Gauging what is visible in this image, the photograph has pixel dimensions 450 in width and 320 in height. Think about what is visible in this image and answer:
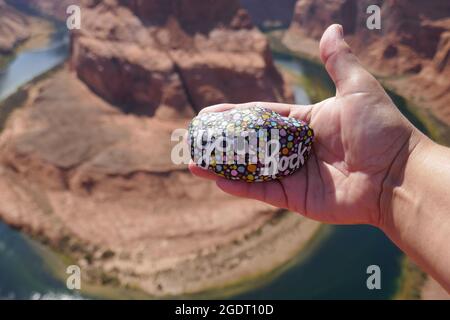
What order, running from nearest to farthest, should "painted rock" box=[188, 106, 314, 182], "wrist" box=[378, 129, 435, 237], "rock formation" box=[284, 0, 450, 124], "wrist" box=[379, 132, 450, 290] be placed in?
1. "wrist" box=[379, 132, 450, 290]
2. "wrist" box=[378, 129, 435, 237]
3. "painted rock" box=[188, 106, 314, 182]
4. "rock formation" box=[284, 0, 450, 124]

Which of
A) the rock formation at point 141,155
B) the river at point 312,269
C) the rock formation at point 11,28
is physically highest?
the rock formation at point 11,28

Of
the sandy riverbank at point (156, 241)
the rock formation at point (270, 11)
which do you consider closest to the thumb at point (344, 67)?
the sandy riverbank at point (156, 241)

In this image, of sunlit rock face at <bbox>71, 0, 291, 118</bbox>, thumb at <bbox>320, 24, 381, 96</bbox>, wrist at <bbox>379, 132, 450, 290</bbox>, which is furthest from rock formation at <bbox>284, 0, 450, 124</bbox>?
wrist at <bbox>379, 132, 450, 290</bbox>

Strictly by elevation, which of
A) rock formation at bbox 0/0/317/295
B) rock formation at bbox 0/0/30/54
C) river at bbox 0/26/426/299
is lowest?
river at bbox 0/26/426/299

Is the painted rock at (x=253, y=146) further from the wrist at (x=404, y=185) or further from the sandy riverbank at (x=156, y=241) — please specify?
the sandy riverbank at (x=156, y=241)

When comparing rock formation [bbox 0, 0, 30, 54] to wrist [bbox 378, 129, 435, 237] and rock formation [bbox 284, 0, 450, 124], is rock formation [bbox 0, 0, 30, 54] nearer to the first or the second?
rock formation [bbox 284, 0, 450, 124]

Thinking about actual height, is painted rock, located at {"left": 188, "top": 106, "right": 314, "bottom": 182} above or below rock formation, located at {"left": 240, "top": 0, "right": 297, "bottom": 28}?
below
